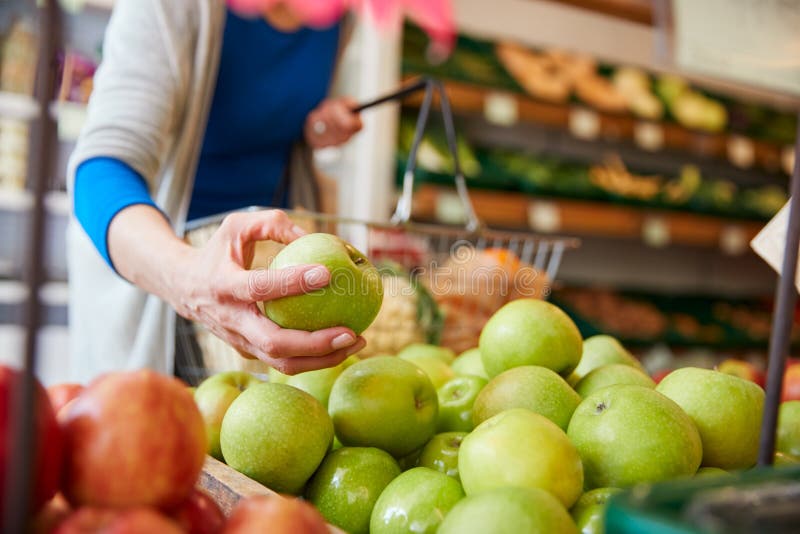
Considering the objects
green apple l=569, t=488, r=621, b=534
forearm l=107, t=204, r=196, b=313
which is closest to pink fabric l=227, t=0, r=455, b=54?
forearm l=107, t=204, r=196, b=313

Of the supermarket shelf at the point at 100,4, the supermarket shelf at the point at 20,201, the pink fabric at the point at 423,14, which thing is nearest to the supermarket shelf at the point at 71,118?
the supermarket shelf at the point at 20,201

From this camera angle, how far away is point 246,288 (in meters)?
0.79

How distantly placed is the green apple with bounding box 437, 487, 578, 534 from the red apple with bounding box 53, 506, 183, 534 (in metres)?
0.23

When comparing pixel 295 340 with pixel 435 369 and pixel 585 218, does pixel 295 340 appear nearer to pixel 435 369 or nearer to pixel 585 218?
pixel 435 369

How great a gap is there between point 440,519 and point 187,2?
104 cm

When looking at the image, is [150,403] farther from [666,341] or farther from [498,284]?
[666,341]

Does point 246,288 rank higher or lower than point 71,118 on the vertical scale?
lower

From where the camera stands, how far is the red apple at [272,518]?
1.56 feet

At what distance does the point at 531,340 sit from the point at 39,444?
25.6 inches

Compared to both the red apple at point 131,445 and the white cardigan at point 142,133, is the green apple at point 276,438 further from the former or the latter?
the white cardigan at point 142,133

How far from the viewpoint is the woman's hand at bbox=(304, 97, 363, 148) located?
1.60 m

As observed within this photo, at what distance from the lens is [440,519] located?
2.21 ft

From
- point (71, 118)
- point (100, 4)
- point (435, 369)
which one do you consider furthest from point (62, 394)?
point (100, 4)

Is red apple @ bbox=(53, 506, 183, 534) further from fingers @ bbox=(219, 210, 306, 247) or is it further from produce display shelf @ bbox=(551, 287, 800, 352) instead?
produce display shelf @ bbox=(551, 287, 800, 352)
